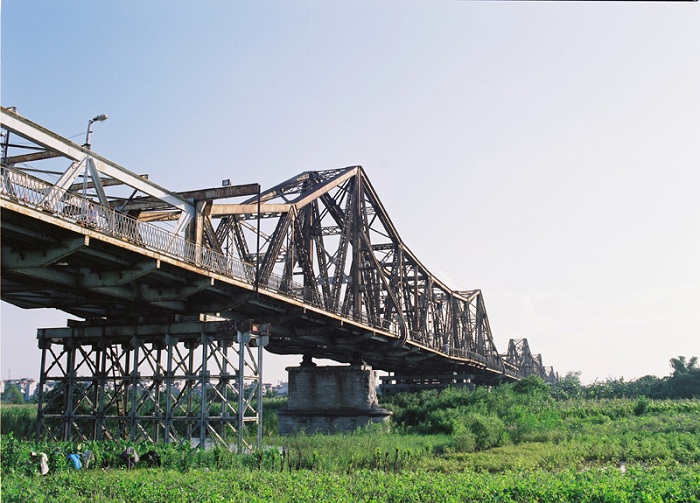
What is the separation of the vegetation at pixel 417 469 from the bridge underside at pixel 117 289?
530 centimetres

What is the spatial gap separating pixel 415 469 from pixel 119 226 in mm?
12776

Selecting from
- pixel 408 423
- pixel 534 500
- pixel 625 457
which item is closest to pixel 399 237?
pixel 408 423

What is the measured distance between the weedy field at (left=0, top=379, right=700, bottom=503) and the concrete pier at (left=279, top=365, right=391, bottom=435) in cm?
770

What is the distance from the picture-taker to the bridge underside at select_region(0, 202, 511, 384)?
59.5ft

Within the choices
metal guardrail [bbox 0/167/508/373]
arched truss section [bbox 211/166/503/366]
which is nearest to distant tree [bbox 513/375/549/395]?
arched truss section [bbox 211/166/503/366]

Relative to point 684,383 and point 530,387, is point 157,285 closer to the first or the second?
point 530,387

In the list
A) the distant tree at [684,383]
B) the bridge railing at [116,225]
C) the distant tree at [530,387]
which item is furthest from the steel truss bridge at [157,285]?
the distant tree at [684,383]

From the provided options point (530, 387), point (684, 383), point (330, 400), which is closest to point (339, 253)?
point (330, 400)

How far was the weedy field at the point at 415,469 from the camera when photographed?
13961 millimetres

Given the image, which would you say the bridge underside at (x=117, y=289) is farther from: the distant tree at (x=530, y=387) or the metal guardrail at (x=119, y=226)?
the distant tree at (x=530, y=387)

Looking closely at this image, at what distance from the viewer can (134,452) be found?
18.9m

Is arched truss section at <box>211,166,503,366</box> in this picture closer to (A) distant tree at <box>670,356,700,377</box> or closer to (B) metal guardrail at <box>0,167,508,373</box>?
(B) metal guardrail at <box>0,167,508,373</box>

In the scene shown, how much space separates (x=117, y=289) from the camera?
945 inches

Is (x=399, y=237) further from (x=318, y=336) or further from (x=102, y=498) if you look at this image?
(x=102, y=498)
